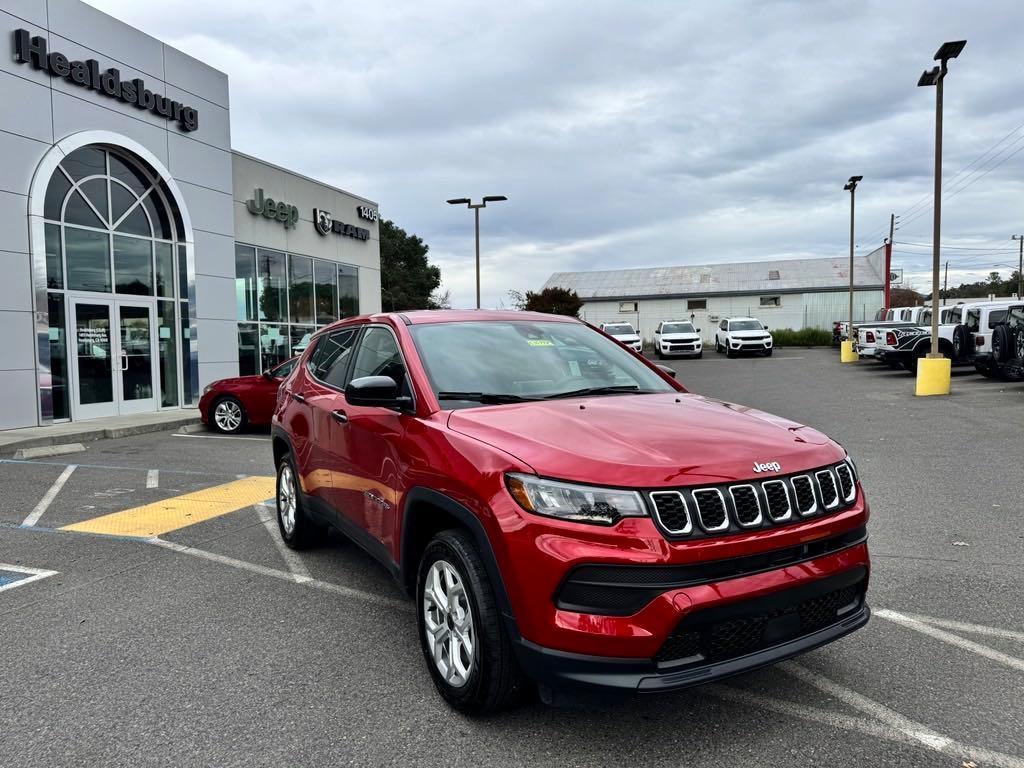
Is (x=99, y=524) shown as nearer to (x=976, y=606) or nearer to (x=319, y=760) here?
(x=319, y=760)

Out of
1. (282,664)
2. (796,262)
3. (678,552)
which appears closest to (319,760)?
(282,664)

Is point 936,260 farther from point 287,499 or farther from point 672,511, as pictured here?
point 672,511

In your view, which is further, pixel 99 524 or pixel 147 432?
pixel 147 432

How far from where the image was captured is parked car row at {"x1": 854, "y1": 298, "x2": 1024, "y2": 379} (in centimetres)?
1599

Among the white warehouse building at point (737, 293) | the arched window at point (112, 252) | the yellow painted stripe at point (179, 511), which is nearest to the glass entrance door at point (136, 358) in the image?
the arched window at point (112, 252)

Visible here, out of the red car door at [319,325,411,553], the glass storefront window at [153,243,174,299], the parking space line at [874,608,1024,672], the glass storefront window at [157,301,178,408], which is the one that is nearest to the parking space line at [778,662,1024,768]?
the parking space line at [874,608,1024,672]

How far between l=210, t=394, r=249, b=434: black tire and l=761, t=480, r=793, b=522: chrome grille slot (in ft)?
37.8

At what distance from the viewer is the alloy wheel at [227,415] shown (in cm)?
1305

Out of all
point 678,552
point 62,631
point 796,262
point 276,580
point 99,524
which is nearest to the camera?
point 678,552

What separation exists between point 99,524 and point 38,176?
378 inches

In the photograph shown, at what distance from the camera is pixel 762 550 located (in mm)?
2648

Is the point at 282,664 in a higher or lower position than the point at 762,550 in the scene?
lower

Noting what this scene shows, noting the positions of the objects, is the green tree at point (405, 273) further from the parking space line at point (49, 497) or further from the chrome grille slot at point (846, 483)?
the chrome grille slot at point (846, 483)

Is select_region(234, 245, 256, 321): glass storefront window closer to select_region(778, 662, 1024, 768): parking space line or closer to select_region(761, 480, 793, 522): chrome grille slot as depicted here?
select_region(778, 662, 1024, 768): parking space line
